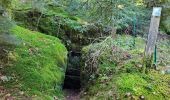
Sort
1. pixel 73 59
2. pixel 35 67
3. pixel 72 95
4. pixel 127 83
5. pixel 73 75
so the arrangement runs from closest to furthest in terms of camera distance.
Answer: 1. pixel 127 83
2. pixel 35 67
3. pixel 72 95
4. pixel 73 75
5. pixel 73 59

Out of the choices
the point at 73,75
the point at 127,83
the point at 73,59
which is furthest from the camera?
the point at 73,59

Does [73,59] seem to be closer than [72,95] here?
No

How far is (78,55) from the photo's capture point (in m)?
9.69

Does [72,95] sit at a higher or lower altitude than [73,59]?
lower

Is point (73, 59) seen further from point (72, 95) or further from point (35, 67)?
point (35, 67)

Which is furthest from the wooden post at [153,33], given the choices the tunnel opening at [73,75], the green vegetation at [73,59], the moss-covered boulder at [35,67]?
the tunnel opening at [73,75]

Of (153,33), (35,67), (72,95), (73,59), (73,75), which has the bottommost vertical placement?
(72,95)

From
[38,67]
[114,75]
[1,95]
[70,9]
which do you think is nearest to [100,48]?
[114,75]

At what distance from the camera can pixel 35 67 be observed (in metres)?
6.49

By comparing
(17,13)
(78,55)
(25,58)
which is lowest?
Answer: (78,55)

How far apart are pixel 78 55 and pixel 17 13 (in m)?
2.62

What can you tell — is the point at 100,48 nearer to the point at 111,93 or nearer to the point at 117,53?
the point at 117,53

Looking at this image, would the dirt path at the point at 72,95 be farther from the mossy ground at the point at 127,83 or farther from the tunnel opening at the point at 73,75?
the mossy ground at the point at 127,83

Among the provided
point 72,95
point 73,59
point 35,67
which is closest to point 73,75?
point 73,59
